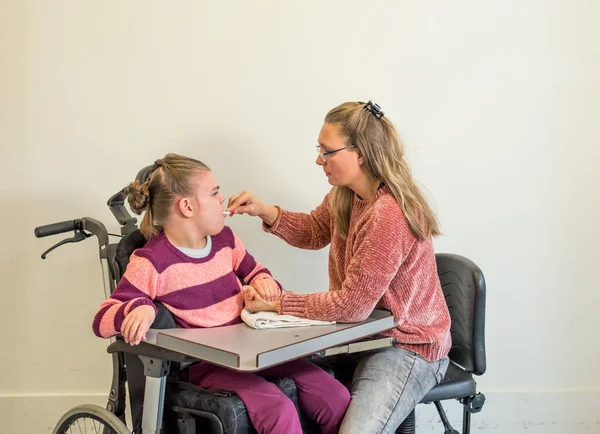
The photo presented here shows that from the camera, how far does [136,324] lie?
4.12 ft

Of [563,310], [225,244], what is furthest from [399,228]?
[563,310]

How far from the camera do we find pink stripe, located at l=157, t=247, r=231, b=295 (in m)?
1.43

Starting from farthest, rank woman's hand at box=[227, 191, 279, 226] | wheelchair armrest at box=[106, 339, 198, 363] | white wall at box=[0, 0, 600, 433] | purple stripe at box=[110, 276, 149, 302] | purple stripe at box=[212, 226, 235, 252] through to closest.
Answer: white wall at box=[0, 0, 600, 433] < woman's hand at box=[227, 191, 279, 226] < purple stripe at box=[212, 226, 235, 252] < purple stripe at box=[110, 276, 149, 302] < wheelchair armrest at box=[106, 339, 198, 363]

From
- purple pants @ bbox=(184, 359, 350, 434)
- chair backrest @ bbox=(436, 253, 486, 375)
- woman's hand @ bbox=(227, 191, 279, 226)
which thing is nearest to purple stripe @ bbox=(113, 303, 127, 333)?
purple pants @ bbox=(184, 359, 350, 434)

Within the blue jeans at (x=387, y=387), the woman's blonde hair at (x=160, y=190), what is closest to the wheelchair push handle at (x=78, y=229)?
the woman's blonde hair at (x=160, y=190)

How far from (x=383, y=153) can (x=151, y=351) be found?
72 centimetres

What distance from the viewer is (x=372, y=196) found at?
156cm

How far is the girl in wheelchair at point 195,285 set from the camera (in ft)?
4.37

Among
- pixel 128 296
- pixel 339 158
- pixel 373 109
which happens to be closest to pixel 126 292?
pixel 128 296

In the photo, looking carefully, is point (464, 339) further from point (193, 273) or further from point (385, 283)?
point (193, 273)

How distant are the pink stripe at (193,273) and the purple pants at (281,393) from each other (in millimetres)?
191

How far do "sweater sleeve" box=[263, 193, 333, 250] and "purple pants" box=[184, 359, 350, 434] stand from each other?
1.46 ft

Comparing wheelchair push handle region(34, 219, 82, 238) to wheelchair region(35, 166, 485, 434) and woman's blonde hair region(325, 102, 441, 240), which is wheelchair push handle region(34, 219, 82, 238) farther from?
woman's blonde hair region(325, 102, 441, 240)

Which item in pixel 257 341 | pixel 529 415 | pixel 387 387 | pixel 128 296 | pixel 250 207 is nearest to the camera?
pixel 257 341
